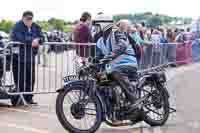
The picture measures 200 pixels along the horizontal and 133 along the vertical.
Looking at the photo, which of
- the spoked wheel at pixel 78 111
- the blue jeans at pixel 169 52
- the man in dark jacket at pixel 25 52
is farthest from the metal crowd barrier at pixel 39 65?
the blue jeans at pixel 169 52

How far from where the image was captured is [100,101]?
7840 mm

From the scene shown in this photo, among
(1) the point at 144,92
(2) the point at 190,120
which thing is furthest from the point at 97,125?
(2) the point at 190,120

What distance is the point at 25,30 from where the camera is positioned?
10.9 m

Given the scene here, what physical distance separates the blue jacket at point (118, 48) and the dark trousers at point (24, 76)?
2795mm

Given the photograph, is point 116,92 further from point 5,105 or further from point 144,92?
point 5,105

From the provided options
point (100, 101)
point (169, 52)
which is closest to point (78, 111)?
point (100, 101)

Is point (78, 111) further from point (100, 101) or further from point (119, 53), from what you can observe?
point (119, 53)

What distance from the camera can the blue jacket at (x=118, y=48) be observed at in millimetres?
8164

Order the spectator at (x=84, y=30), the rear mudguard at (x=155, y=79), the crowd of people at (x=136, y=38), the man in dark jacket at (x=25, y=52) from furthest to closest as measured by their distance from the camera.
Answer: the spectator at (x=84, y=30) < the man in dark jacket at (x=25, y=52) < the crowd of people at (x=136, y=38) < the rear mudguard at (x=155, y=79)

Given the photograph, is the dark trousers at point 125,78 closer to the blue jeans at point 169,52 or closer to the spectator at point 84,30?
the spectator at point 84,30

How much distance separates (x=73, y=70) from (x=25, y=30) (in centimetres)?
198

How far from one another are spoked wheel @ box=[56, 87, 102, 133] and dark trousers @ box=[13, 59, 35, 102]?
124 inches

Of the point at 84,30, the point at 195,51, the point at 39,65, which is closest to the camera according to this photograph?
the point at 39,65

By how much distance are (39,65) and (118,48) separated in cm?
454
